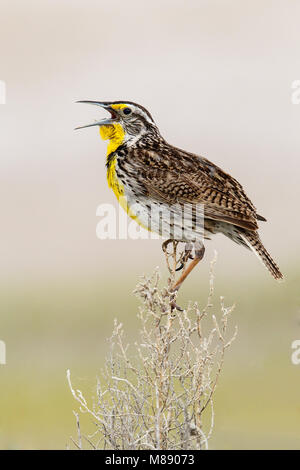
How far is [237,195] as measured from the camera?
461 centimetres

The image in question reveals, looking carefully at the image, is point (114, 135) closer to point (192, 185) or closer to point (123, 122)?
point (123, 122)

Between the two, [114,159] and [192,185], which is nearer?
[192,185]

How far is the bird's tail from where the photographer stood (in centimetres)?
439

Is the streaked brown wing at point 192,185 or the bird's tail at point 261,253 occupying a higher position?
the streaked brown wing at point 192,185

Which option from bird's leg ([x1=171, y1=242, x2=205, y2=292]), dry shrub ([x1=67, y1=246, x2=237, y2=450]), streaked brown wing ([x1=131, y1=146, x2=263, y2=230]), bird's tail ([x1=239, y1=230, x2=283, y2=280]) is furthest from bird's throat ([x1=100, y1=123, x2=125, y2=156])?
dry shrub ([x1=67, y1=246, x2=237, y2=450])

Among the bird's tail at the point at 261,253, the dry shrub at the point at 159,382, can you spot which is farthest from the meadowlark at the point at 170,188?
the dry shrub at the point at 159,382

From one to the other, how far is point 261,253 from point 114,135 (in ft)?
3.07

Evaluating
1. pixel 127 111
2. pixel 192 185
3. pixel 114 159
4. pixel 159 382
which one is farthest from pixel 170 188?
pixel 159 382

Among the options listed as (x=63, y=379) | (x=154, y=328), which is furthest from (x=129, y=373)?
(x=63, y=379)

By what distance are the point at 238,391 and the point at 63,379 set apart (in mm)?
1834

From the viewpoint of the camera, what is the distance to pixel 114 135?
15.4ft

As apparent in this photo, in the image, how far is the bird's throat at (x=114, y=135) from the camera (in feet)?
15.3

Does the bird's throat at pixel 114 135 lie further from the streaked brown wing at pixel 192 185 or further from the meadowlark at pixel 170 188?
the streaked brown wing at pixel 192 185

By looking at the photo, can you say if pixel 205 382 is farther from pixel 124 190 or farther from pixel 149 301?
pixel 124 190
